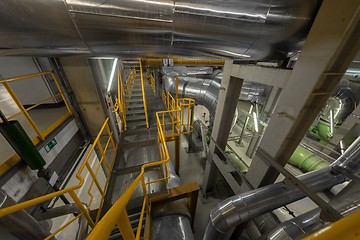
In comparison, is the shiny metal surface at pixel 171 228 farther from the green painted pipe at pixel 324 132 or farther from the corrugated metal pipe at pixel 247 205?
the green painted pipe at pixel 324 132

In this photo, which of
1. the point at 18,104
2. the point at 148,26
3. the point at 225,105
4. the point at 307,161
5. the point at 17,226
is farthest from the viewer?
the point at 307,161

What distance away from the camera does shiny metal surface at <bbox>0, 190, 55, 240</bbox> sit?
116 centimetres

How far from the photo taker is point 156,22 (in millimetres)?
945

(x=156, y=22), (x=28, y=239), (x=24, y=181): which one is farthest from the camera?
(x=24, y=181)

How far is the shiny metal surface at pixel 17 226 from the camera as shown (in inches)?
45.8

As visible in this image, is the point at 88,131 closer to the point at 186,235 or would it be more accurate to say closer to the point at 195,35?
the point at 186,235

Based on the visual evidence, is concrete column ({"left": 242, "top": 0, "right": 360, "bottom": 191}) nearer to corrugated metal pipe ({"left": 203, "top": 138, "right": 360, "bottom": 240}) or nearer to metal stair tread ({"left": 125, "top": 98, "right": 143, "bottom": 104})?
corrugated metal pipe ({"left": 203, "top": 138, "right": 360, "bottom": 240})

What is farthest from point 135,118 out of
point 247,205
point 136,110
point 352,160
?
point 352,160

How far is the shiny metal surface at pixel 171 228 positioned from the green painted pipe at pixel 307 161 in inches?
178

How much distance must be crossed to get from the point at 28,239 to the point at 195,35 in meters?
2.71

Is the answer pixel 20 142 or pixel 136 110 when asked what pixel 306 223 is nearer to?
pixel 20 142

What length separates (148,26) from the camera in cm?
96

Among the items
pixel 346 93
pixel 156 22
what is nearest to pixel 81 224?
pixel 156 22

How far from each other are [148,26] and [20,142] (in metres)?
2.00
